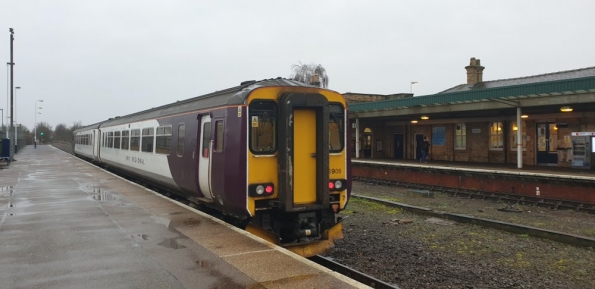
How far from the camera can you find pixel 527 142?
2027 cm

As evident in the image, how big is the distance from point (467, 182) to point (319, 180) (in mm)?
11419

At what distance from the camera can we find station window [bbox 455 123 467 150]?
23344 millimetres

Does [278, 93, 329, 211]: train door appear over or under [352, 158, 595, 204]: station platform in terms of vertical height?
over

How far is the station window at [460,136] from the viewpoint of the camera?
76.6 feet

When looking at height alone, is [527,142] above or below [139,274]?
above

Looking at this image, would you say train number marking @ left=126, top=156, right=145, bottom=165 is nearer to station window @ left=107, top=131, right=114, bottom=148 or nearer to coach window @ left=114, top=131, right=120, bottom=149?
coach window @ left=114, top=131, right=120, bottom=149

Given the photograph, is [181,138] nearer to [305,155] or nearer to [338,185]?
[305,155]

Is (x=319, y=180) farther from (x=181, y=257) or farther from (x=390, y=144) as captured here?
(x=390, y=144)

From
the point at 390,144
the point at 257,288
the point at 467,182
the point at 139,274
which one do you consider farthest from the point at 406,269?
the point at 390,144

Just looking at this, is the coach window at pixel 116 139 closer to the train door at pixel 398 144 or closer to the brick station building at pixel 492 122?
the brick station building at pixel 492 122

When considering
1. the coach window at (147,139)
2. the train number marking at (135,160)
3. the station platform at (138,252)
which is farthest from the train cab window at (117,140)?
the station platform at (138,252)

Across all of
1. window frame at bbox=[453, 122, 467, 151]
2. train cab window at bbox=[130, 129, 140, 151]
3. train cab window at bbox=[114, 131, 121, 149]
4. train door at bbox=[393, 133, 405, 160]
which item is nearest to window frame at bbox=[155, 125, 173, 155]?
train cab window at bbox=[130, 129, 140, 151]

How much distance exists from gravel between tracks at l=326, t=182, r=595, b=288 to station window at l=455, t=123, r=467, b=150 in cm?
1188

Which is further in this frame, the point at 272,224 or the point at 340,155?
the point at 340,155
